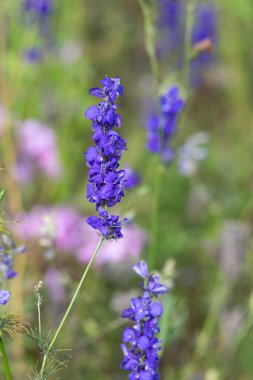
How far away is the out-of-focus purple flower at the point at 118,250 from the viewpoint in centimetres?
296

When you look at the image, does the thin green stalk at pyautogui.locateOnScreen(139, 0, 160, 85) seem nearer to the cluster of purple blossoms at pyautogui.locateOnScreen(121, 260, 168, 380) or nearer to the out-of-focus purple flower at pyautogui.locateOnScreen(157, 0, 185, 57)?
the cluster of purple blossoms at pyautogui.locateOnScreen(121, 260, 168, 380)

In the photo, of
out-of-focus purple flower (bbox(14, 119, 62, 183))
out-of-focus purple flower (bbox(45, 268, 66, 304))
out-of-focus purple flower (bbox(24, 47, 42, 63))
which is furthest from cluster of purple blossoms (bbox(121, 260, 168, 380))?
out-of-focus purple flower (bbox(24, 47, 42, 63))

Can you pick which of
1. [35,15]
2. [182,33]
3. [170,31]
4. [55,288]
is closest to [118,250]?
[55,288]

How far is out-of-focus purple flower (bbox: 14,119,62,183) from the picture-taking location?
3617 mm

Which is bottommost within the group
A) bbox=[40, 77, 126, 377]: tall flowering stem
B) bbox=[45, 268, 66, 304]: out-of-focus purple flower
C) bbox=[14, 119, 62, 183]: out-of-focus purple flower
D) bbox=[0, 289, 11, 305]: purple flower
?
bbox=[0, 289, 11, 305]: purple flower

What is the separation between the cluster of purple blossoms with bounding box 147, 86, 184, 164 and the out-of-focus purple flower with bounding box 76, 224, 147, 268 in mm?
714

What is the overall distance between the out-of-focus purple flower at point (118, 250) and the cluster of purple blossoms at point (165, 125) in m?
0.71

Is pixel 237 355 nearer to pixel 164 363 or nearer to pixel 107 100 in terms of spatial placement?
pixel 164 363

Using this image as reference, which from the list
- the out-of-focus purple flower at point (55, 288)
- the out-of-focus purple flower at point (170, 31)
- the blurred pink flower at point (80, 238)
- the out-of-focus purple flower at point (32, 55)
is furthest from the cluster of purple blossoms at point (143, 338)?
the out-of-focus purple flower at point (170, 31)

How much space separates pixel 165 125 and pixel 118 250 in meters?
0.85

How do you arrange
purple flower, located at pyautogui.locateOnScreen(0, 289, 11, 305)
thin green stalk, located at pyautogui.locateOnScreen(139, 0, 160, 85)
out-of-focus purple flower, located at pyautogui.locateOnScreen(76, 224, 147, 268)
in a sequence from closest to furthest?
1. purple flower, located at pyautogui.locateOnScreen(0, 289, 11, 305)
2. thin green stalk, located at pyautogui.locateOnScreen(139, 0, 160, 85)
3. out-of-focus purple flower, located at pyautogui.locateOnScreen(76, 224, 147, 268)

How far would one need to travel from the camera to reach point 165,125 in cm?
230

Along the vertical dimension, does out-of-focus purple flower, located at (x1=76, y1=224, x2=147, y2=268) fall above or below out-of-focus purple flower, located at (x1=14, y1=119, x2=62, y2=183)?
below

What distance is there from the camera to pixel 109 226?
130 cm
